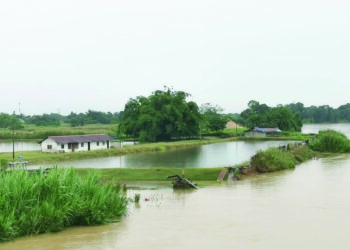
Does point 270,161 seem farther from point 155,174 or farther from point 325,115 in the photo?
point 325,115

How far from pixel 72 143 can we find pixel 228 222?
2588 cm

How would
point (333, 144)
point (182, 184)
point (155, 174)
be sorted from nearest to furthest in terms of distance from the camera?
point (182, 184)
point (155, 174)
point (333, 144)

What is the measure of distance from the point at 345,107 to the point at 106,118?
8306 centimetres

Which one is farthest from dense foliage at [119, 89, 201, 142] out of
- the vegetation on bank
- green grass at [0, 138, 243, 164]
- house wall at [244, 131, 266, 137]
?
the vegetation on bank

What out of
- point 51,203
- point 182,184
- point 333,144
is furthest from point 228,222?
point 333,144

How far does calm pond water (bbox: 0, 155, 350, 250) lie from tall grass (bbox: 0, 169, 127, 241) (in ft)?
1.02

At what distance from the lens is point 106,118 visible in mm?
110812

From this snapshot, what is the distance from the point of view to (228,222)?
13852mm

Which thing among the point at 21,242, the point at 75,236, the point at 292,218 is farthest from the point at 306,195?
the point at 21,242

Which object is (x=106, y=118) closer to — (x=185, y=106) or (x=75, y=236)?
(x=185, y=106)

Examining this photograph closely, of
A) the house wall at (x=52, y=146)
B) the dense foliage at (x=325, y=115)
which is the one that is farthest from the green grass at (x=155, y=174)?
the dense foliage at (x=325, y=115)

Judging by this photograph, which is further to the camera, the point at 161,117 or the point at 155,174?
the point at 161,117

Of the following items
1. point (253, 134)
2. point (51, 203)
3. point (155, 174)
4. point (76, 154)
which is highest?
point (253, 134)

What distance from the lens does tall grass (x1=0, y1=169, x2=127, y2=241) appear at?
11875 mm
